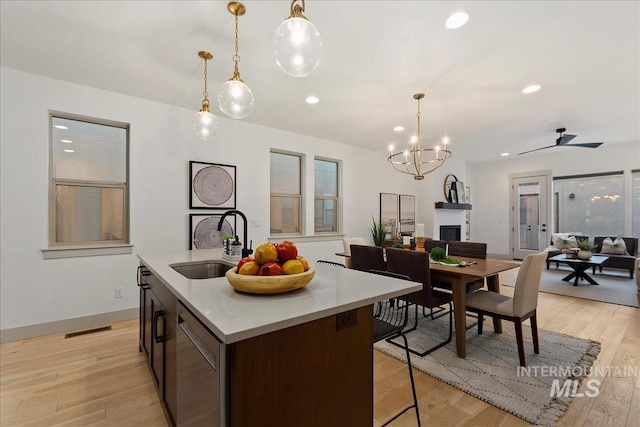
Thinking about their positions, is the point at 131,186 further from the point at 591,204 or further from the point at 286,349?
the point at 591,204

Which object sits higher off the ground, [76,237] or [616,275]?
[76,237]

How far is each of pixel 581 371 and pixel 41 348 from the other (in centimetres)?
448

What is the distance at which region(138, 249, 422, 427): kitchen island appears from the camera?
875 millimetres

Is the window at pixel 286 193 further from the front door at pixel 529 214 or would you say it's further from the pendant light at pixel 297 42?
the front door at pixel 529 214

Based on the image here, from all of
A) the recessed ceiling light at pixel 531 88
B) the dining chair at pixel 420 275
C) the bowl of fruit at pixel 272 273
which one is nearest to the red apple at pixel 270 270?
the bowl of fruit at pixel 272 273

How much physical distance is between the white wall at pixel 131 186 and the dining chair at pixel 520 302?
2.97 meters

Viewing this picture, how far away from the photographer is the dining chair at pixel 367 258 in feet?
9.69

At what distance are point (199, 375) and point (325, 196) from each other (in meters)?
4.36

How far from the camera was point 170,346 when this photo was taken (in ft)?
4.68

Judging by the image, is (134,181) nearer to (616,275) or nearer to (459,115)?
(459,115)

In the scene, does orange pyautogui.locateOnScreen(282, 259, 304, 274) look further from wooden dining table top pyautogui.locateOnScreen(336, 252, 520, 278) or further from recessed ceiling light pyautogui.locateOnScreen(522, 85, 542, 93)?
recessed ceiling light pyautogui.locateOnScreen(522, 85, 542, 93)

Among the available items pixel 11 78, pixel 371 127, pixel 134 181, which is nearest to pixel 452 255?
pixel 371 127

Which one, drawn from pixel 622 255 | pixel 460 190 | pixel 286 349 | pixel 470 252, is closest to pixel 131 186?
pixel 286 349

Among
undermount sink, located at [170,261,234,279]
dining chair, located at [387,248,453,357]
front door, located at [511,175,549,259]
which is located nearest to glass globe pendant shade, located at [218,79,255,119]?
undermount sink, located at [170,261,234,279]
